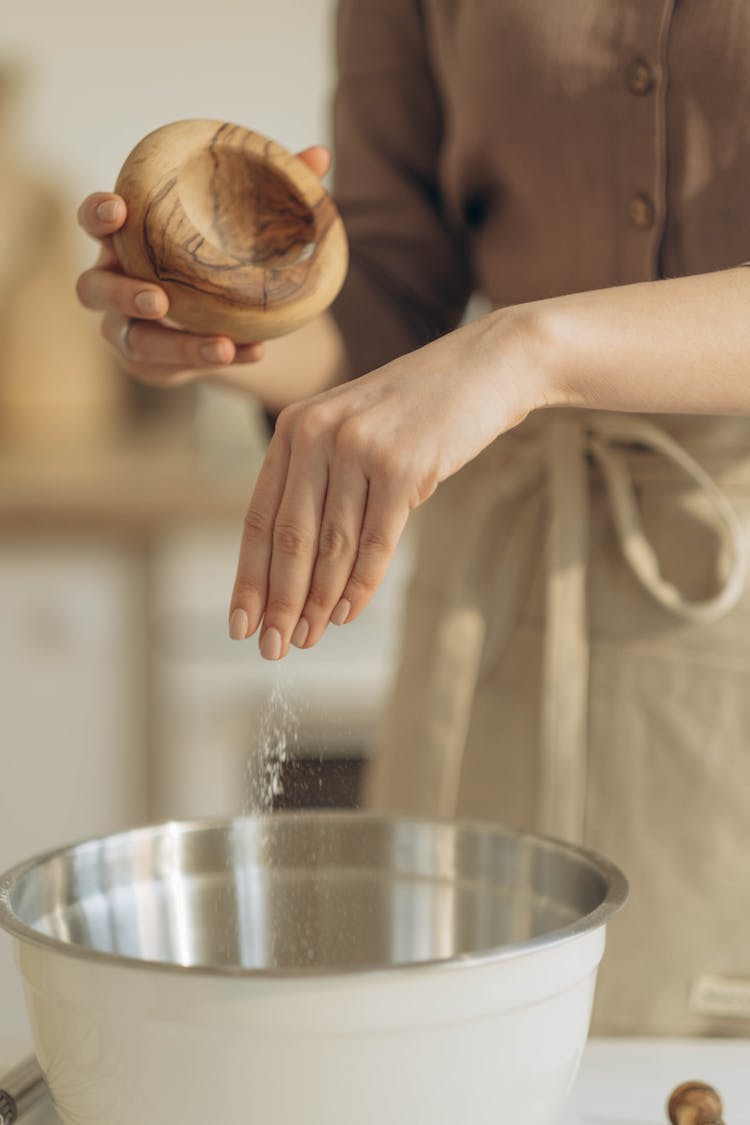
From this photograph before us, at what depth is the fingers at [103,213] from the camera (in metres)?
0.58

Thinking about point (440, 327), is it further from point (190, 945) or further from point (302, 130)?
point (302, 130)

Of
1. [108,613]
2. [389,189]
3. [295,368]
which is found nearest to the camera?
[295,368]

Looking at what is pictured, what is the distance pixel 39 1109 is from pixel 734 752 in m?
0.42

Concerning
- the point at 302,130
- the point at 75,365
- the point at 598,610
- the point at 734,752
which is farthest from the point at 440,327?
the point at 302,130

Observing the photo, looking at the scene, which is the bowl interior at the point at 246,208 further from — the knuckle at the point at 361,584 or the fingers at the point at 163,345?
the knuckle at the point at 361,584

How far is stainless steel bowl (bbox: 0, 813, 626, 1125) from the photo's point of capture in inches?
16.6

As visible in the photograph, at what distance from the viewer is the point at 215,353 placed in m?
0.66

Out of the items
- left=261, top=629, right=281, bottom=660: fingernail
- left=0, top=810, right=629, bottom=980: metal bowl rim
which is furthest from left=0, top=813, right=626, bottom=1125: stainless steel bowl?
left=261, top=629, right=281, bottom=660: fingernail

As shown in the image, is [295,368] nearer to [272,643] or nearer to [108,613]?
[272,643]

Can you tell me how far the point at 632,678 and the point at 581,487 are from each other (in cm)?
11

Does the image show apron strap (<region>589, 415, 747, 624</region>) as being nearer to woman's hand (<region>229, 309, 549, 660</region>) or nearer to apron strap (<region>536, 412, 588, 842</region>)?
apron strap (<region>536, 412, 588, 842</region>)

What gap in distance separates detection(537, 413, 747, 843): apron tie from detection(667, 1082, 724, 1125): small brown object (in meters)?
0.29

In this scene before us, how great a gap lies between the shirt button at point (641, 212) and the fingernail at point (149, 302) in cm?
29

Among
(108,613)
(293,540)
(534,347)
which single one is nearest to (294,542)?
(293,540)
